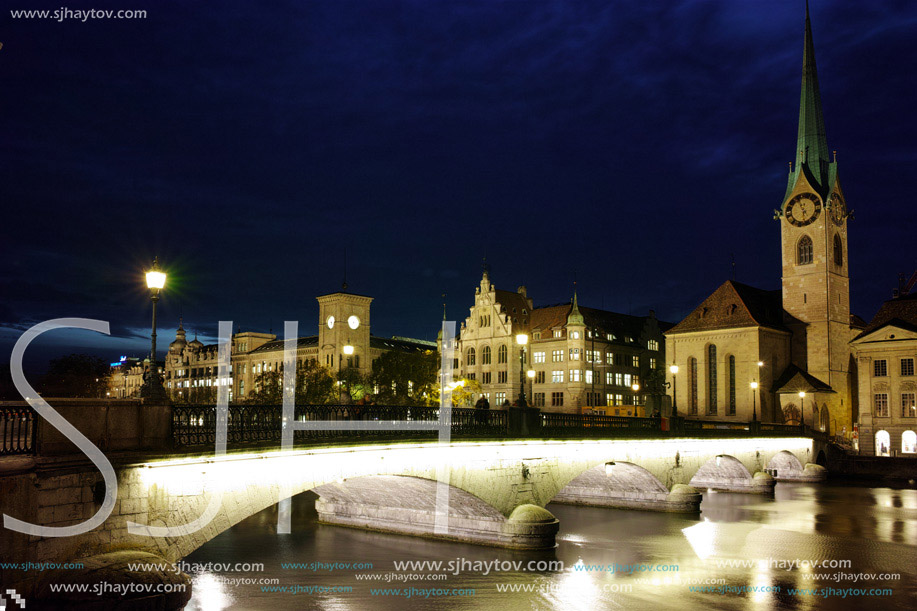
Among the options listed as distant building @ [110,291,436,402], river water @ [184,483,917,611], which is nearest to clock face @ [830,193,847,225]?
river water @ [184,483,917,611]

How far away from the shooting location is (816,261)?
8431 centimetres

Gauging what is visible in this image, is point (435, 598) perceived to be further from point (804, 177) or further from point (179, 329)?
point (179, 329)

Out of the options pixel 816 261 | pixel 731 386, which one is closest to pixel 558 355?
pixel 731 386

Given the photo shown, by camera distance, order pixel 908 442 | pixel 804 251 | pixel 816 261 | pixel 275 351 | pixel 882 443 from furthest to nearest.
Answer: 1. pixel 275 351
2. pixel 804 251
3. pixel 816 261
4. pixel 882 443
5. pixel 908 442

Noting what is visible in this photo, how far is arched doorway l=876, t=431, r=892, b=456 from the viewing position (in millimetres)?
76062

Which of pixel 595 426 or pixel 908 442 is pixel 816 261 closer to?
→ pixel 908 442

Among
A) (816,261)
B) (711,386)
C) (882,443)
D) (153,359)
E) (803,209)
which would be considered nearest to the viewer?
(153,359)

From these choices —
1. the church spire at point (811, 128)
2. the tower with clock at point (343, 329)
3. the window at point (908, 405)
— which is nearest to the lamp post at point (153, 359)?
the window at point (908, 405)

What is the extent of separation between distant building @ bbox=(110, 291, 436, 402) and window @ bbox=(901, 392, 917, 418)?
227 feet

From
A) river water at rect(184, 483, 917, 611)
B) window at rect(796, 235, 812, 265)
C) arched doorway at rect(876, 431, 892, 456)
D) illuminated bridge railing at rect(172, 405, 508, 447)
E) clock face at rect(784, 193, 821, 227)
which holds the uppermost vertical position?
clock face at rect(784, 193, 821, 227)

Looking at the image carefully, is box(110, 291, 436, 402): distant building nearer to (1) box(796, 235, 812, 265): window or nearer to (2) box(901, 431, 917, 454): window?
(1) box(796, 235, 812, 265): window

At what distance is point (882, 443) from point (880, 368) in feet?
23.6

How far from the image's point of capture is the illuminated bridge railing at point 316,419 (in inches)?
720

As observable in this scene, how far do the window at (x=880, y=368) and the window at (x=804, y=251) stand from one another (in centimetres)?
1351
